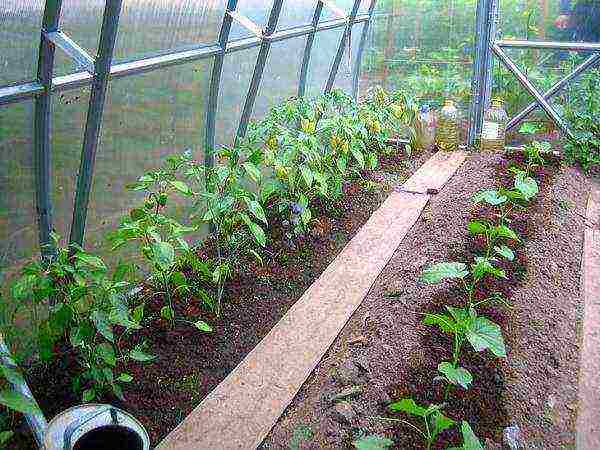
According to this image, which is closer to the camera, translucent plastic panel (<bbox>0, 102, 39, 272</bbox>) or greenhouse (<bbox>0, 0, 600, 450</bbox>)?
greenhouse (<bbox>0, 0, 600, 450</bbox>)

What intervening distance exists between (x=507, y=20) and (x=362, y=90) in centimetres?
180

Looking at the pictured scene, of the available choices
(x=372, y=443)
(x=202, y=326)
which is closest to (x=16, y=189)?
(x=202, y=326)

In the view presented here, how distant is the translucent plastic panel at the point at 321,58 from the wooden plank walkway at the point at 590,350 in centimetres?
291

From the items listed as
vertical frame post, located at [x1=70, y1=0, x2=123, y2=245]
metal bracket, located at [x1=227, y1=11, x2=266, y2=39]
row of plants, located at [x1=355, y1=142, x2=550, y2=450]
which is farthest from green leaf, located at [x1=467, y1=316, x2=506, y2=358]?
metal bracket, located at [x1=227, y1=11, x2=266, y2=39]

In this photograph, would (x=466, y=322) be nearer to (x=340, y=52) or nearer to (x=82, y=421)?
(x=82, y=421)

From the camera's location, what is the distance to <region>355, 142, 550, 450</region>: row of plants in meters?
2.04

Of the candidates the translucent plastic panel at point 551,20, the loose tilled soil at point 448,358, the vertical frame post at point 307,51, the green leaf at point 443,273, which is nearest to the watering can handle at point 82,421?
the loose tilled soil at point 448,358

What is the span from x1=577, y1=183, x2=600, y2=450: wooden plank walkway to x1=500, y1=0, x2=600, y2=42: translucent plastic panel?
2228 millimetres

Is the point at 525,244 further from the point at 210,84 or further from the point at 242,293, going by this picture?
the point at 210,84

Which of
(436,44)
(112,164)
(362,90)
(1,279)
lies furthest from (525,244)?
(362,90)

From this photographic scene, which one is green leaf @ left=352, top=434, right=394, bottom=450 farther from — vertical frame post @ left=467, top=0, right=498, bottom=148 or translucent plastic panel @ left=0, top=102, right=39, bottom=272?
vertical frame post @ left=467, top=0, right=498, bottom=148

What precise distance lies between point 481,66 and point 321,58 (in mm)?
1618

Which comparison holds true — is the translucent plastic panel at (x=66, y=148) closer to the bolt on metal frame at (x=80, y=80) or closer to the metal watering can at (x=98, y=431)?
the bolt on metal frame at (x=80, y=80)

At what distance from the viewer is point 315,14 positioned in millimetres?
5480
